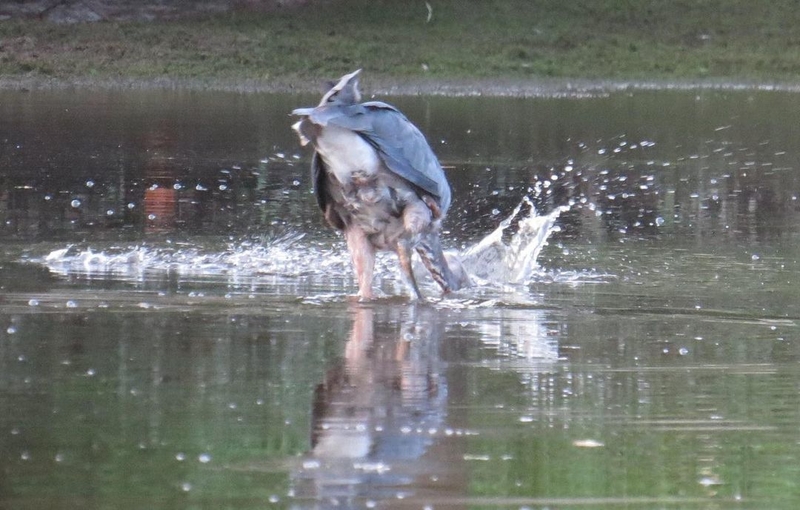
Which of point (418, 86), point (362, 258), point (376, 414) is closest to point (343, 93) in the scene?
point (362, 258)

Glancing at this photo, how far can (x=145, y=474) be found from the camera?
5.46 m

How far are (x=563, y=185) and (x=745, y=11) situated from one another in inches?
904

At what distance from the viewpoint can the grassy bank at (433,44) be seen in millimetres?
30422

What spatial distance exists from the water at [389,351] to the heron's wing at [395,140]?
71 centimetres

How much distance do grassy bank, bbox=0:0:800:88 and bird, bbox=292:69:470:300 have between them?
803 inches

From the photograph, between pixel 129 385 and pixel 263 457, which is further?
pixel 129 385

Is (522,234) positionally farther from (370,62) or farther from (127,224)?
(370,62)

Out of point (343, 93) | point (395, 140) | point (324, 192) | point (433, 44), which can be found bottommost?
point (324, 192)


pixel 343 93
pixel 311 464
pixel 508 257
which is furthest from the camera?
pixel 508 257

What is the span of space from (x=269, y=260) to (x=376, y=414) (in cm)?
439

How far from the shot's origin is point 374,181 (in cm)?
893

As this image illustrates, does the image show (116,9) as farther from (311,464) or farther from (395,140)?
(311,464)

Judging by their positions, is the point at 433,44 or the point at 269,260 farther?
the point at 433,44

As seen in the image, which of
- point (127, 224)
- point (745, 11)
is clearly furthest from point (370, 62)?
point (127, 224)
